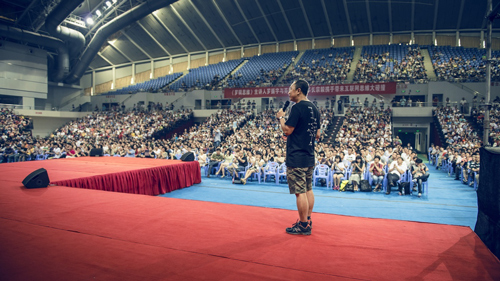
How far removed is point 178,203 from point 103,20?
74.8ft

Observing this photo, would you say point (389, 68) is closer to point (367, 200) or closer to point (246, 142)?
point (246, 142)

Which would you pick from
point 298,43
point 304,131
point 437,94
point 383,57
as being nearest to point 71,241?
point 304,131

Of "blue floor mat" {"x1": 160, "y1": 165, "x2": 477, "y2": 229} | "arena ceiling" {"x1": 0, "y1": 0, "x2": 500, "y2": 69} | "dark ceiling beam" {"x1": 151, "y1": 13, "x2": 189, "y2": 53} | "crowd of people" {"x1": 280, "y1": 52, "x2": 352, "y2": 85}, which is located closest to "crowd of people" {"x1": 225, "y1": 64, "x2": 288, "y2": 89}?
"crowd of people" {"x1": 280, "y1": 52, "x2": 352, "y2": 85}

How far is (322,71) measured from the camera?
845 inches

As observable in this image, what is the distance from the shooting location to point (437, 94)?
60.3 feet

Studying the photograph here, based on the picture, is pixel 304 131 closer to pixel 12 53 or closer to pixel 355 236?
pixel 355 236

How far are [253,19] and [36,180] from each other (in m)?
21.9

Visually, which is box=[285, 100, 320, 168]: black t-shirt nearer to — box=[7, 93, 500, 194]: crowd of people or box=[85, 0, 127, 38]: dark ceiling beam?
box=[7, 93, 500, 194]: crowd of people

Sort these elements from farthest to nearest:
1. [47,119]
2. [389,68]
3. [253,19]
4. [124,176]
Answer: [47,119]
[253,19]
[389,68]
[124,176]

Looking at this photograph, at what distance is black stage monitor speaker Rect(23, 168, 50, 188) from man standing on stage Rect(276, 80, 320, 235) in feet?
14.1

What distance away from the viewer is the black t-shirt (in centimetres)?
286

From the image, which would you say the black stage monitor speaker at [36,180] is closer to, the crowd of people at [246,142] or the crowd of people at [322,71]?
the crowd of people at [246,142]

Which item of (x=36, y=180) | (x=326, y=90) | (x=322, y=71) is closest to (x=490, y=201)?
(x=36, y=180)

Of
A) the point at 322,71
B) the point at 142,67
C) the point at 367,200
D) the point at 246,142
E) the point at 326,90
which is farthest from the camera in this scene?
the point at 142,67
